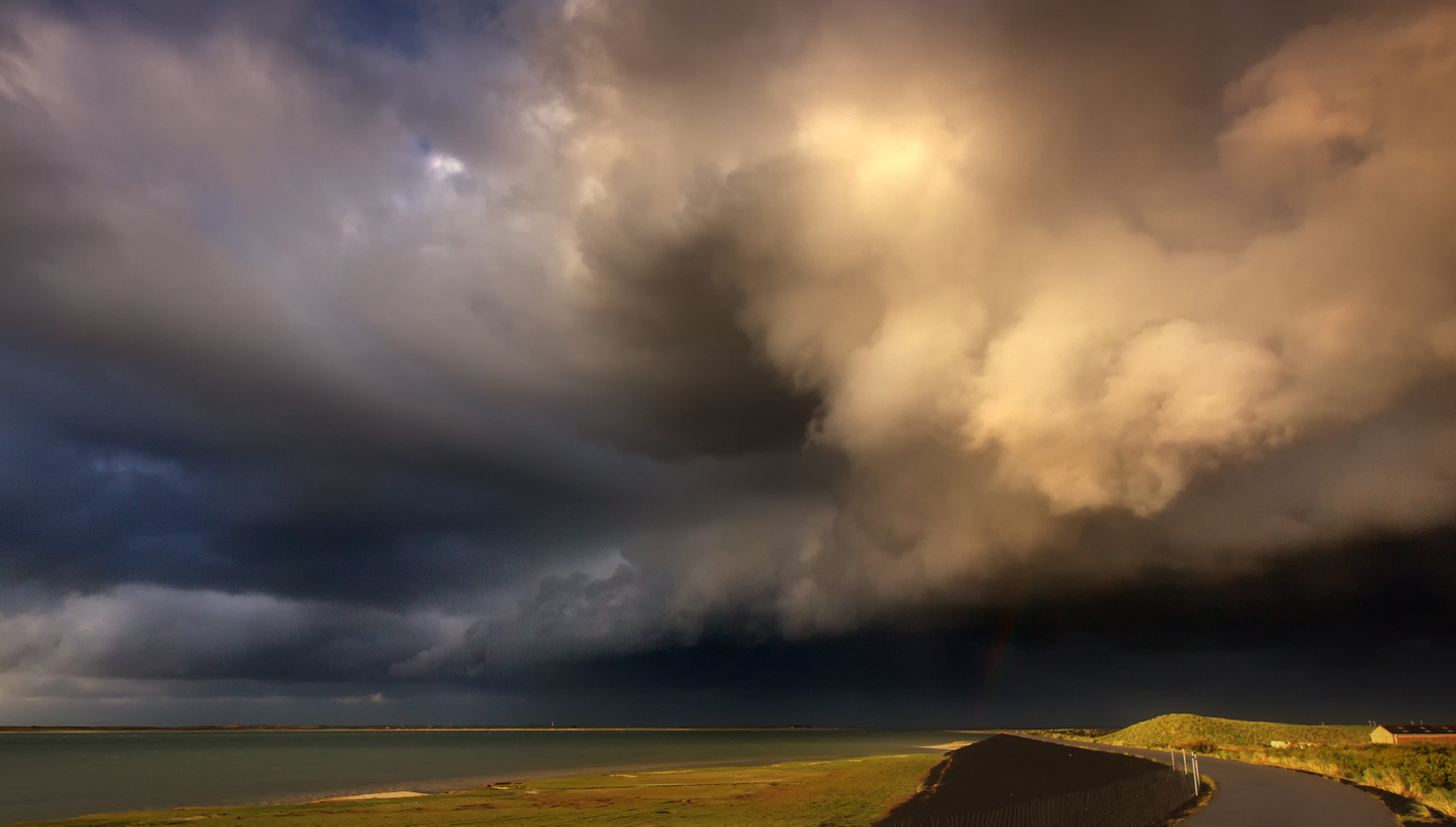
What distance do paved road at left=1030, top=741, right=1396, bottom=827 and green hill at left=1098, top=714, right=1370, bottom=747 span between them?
5484cm

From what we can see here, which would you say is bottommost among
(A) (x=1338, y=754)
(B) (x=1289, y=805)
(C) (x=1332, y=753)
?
(C) (x=1332, y=753)

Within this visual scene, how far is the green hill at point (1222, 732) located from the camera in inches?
3450

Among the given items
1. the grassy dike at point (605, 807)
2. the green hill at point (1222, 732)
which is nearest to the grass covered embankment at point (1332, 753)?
the green hill at point (1222, 732)

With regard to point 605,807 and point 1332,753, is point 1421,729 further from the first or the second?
point 605,807

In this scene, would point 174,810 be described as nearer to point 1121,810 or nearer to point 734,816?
point 734,816

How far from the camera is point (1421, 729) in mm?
75125

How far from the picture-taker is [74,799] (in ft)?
165

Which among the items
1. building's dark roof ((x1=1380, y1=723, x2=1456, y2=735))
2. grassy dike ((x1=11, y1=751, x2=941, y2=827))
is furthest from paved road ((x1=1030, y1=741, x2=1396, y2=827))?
building's dark roof ((x1=1380, y1=723, x2=1456, y2=735))

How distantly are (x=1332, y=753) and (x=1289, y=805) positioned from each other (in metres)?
28.9

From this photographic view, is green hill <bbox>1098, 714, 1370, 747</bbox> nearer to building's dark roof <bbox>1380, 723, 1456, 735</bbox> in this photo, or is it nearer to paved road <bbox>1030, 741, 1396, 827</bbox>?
building's dark roof <bbox>1380, 723, 1456, 735</bbox>

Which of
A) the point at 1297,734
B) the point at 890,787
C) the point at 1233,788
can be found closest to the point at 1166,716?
the point at 1297,734

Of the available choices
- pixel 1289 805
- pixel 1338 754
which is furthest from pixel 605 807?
pixel 1338 754

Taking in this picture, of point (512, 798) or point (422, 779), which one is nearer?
point (512, 798)

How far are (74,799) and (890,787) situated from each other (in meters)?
51.0
